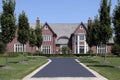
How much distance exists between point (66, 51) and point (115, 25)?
6034 cm

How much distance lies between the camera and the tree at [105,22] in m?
45.9

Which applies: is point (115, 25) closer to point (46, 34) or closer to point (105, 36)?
point (105, 36)

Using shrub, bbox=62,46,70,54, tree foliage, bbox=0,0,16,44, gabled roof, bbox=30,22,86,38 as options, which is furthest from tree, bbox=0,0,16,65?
gabled roof, bbox=30,22,86,38

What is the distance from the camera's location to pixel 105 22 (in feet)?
152

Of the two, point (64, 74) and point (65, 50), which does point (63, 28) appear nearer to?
point (65, 50)

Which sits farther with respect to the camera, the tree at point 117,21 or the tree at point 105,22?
the tree at point 105,22

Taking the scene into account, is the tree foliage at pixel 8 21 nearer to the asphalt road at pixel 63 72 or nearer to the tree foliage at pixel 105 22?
the asphalt road at pixel 63 72

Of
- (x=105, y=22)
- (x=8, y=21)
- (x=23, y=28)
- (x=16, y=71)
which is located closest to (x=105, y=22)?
(x=105, y=22)

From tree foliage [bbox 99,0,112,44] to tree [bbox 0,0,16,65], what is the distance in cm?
1500

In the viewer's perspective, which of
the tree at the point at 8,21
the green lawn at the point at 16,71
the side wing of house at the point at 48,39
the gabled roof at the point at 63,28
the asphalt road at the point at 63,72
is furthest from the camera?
the gabled roof at the point at 63,28

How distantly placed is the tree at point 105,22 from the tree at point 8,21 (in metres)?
15.0

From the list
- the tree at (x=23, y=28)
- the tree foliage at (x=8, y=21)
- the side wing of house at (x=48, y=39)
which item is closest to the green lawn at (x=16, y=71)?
the tree foliage at (x=8, y=21)

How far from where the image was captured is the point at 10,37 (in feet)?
113

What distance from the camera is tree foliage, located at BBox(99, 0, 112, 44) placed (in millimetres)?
45938
